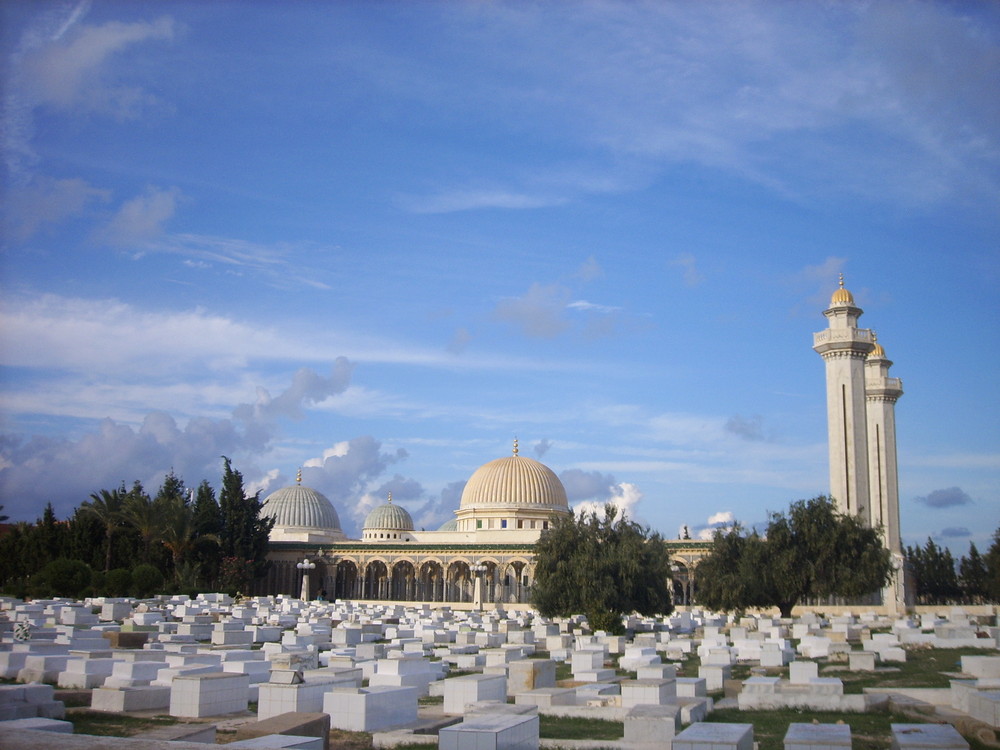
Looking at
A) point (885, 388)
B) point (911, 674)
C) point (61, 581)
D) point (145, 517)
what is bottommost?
point (911, 674)

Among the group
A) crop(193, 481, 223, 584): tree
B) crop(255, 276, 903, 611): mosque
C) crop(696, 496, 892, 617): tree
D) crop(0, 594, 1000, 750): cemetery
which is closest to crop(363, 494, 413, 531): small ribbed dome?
crop(255, 276, 903, 611): mosque

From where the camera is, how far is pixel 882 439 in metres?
47.2

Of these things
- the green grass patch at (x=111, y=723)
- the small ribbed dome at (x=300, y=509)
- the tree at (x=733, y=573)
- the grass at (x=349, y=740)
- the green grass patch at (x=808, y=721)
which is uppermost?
the small ribbed dome at (x=300, y=509)

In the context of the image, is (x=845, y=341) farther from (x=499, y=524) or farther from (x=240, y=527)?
(x=240, y=527)

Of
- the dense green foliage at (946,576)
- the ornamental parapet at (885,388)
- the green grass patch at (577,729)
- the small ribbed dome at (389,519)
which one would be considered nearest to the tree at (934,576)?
the dense green foliage at (946,576)

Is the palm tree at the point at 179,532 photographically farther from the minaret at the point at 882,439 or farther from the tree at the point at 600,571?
the minaret at the point at 882,439

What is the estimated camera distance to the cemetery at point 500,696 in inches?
329

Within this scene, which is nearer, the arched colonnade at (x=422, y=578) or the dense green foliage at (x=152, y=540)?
the dense green foliage at (x=152, y=540)

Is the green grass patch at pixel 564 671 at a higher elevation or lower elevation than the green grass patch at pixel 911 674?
lower

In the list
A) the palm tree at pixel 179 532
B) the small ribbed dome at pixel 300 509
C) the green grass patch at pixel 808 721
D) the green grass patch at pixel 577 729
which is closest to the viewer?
the green grass patch at pixel 808 721

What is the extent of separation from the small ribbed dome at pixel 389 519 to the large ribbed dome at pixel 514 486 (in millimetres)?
6265

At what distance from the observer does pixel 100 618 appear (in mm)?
27547

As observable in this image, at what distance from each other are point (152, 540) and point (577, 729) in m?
35.8

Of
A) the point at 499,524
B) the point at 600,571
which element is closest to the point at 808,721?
the point at 600,571
